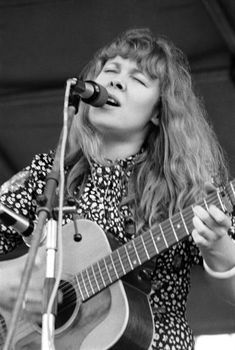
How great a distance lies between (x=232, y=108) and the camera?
364 cm

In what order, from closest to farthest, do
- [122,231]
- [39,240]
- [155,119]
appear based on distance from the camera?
[39,240] < [122,231] < [155,119]

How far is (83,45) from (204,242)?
169 centimetres

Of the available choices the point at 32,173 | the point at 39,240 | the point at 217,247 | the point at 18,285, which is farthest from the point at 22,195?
the point at 39,240

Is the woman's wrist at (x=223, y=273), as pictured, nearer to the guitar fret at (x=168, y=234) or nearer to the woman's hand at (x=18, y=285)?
the guitar fret at (x=168, y=234)

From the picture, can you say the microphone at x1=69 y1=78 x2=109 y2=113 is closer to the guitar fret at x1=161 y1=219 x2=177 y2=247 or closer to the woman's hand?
the guitar fret at x1=161 y1=219 x2=177 y2=247

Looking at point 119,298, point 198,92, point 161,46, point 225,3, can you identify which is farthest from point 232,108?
point 119,298

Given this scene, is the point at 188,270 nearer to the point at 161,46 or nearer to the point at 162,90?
the point at 162,90

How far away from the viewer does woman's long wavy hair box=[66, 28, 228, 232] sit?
2.38m

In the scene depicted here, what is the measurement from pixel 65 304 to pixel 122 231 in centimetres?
27

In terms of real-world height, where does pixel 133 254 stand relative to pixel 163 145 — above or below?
below

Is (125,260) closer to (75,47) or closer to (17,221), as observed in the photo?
(17,221)

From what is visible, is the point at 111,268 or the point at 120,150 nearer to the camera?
the point at 111,268

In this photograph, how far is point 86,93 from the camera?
1.96 meters

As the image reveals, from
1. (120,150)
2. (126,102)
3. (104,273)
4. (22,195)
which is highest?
(126,102)
